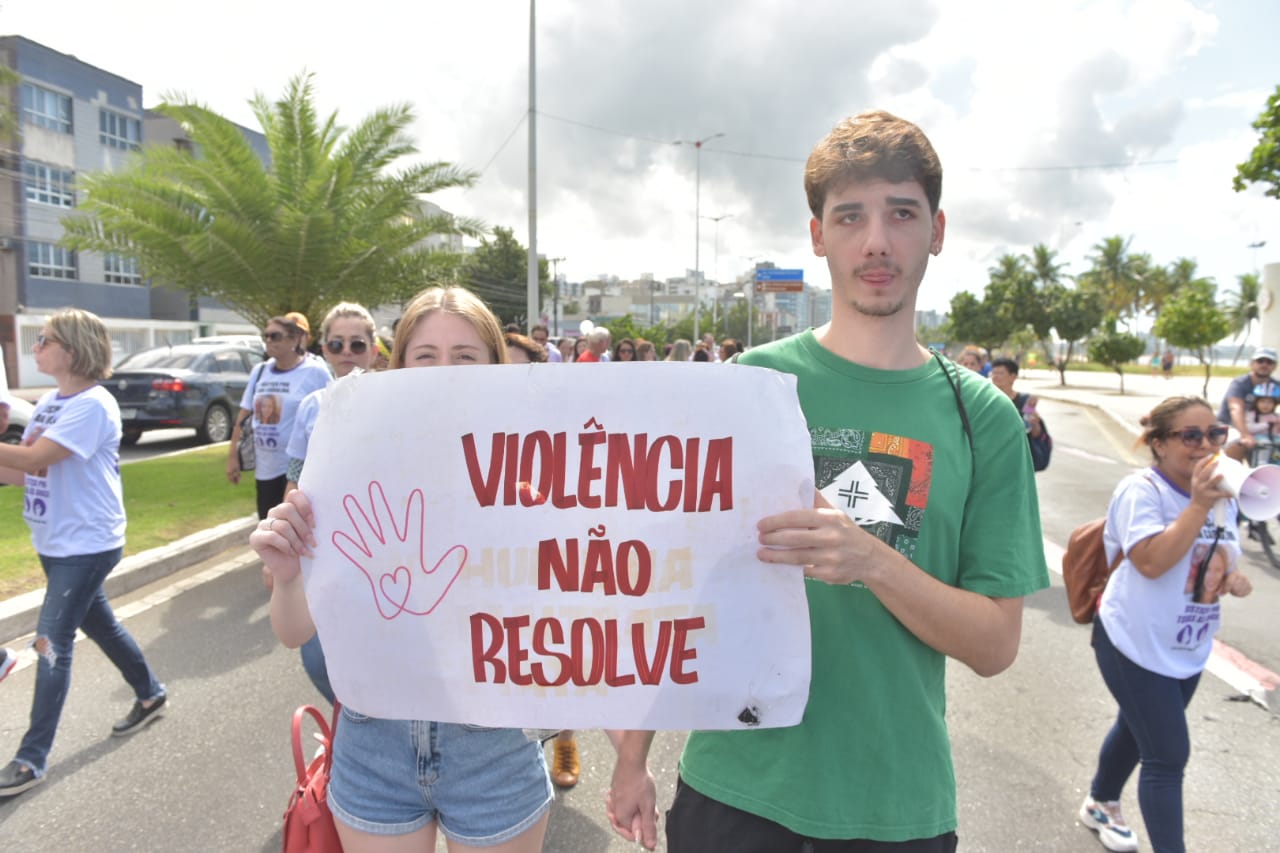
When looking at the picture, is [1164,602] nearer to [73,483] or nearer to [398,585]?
[398,585]

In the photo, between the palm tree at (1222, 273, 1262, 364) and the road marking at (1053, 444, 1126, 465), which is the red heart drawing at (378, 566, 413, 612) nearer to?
the road marking at (1053, 444, 1126, 465)

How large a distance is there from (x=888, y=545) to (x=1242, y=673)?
14.0ft

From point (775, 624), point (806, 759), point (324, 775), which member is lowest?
point (324, 775)

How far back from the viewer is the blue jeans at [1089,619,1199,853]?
241cm

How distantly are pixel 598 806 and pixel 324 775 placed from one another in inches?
57.0

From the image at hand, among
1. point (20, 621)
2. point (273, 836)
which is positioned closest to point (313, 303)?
point (20, 621)

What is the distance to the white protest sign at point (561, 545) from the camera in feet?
4.42

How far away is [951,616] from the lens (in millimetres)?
1317

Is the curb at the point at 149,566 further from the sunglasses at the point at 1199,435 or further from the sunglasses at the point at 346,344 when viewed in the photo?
the sunglasses at the point at 1199,435

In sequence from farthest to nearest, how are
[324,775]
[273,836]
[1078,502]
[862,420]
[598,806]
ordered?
1. [1078,502]
2. [598,806]
3. [273,836]
4. [324,775]
5. [862,420]

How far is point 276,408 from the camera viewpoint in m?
5.18

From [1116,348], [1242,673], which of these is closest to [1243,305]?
[1116,348]

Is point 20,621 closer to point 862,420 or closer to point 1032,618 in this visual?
point 862,420

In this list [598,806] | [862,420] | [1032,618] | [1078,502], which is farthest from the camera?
[1078,502]
